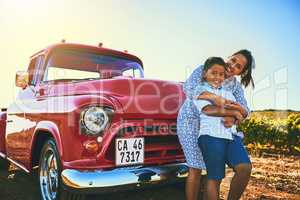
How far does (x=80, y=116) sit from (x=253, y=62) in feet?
5.91

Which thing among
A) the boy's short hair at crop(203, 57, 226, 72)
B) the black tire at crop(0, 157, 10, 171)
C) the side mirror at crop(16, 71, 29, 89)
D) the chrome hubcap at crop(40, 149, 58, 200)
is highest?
the boy's short hair at crop(203, 57, 226, 72)

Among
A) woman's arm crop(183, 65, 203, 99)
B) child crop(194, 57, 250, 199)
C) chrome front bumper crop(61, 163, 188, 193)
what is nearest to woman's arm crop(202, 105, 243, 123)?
child crop(194, 57, 250, 199)

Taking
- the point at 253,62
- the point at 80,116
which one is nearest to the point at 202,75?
the point at 253,62

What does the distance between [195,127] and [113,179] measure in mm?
905

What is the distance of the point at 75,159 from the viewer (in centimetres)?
294

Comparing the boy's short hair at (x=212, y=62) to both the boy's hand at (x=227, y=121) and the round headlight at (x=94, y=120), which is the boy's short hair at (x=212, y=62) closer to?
the boy's hand at (x=227, y=121)

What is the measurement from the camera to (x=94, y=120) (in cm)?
297

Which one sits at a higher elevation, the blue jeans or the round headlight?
the round headlight

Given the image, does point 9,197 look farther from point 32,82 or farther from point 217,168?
point 217,168

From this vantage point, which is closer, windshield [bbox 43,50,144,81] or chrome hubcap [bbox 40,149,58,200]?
chrome hubcap [bbox 40,149,58,200]

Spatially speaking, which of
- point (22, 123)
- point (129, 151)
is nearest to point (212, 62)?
point (129, 151)

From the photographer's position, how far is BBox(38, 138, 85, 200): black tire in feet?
10.1

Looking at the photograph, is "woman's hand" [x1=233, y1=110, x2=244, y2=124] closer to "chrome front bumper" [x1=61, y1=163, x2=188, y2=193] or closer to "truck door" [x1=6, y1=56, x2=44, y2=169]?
"chrome front bumper" [x1=61, y1=163, x2=188, y2=193]

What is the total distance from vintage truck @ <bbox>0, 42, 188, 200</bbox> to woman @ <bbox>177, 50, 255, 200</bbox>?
0.20 m
